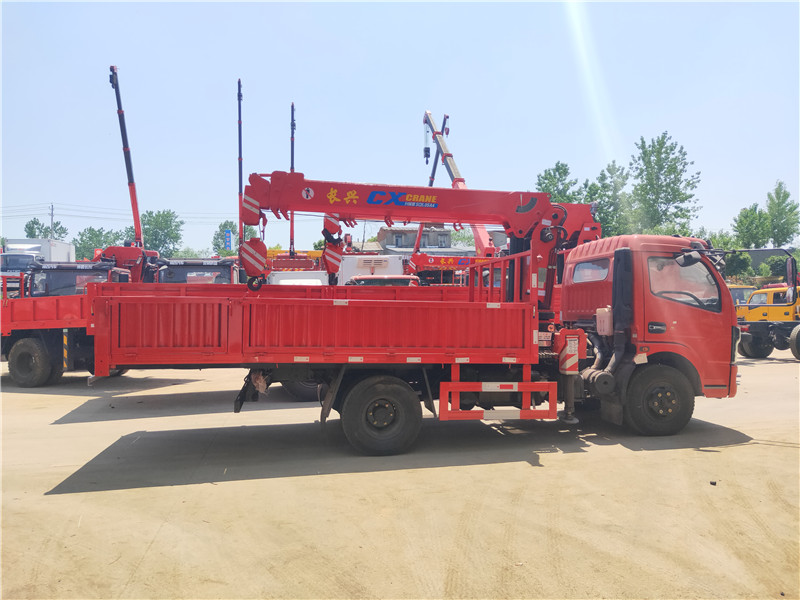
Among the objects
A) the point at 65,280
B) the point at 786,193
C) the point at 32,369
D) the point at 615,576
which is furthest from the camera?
the point at 786,193

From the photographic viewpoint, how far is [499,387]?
6430mm

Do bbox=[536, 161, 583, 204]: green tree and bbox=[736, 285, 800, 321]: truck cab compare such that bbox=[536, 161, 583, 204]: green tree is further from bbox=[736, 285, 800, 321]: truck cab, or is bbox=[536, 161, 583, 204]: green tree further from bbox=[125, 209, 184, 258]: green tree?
bbox=[125, 209, 184, 258]: green tree

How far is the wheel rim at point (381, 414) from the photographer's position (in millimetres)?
6105

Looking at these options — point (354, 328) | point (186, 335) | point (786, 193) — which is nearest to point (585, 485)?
point (354, 328)

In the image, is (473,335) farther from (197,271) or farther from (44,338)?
(44,338)

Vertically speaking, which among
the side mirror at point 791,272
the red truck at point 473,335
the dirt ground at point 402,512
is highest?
the side mirror at point 791,272

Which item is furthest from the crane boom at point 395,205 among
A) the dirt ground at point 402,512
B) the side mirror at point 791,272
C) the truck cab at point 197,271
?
the truck cab at point 197,271

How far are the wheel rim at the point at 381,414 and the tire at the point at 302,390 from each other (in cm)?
376

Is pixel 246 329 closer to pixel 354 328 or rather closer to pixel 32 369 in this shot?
pixel 354 328

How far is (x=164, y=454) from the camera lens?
20.4 feet

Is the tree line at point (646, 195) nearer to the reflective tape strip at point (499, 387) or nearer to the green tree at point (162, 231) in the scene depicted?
the reflective tape strip at point (499, 387)

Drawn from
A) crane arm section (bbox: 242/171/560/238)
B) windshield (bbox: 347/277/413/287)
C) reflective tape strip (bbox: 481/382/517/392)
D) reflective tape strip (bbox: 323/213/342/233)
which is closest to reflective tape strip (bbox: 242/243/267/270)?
crane arm section (bbox: 242/171/560/238)

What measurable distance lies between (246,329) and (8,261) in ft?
97.6

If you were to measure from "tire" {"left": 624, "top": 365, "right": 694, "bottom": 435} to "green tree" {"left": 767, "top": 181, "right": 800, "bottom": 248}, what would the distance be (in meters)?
51.8
